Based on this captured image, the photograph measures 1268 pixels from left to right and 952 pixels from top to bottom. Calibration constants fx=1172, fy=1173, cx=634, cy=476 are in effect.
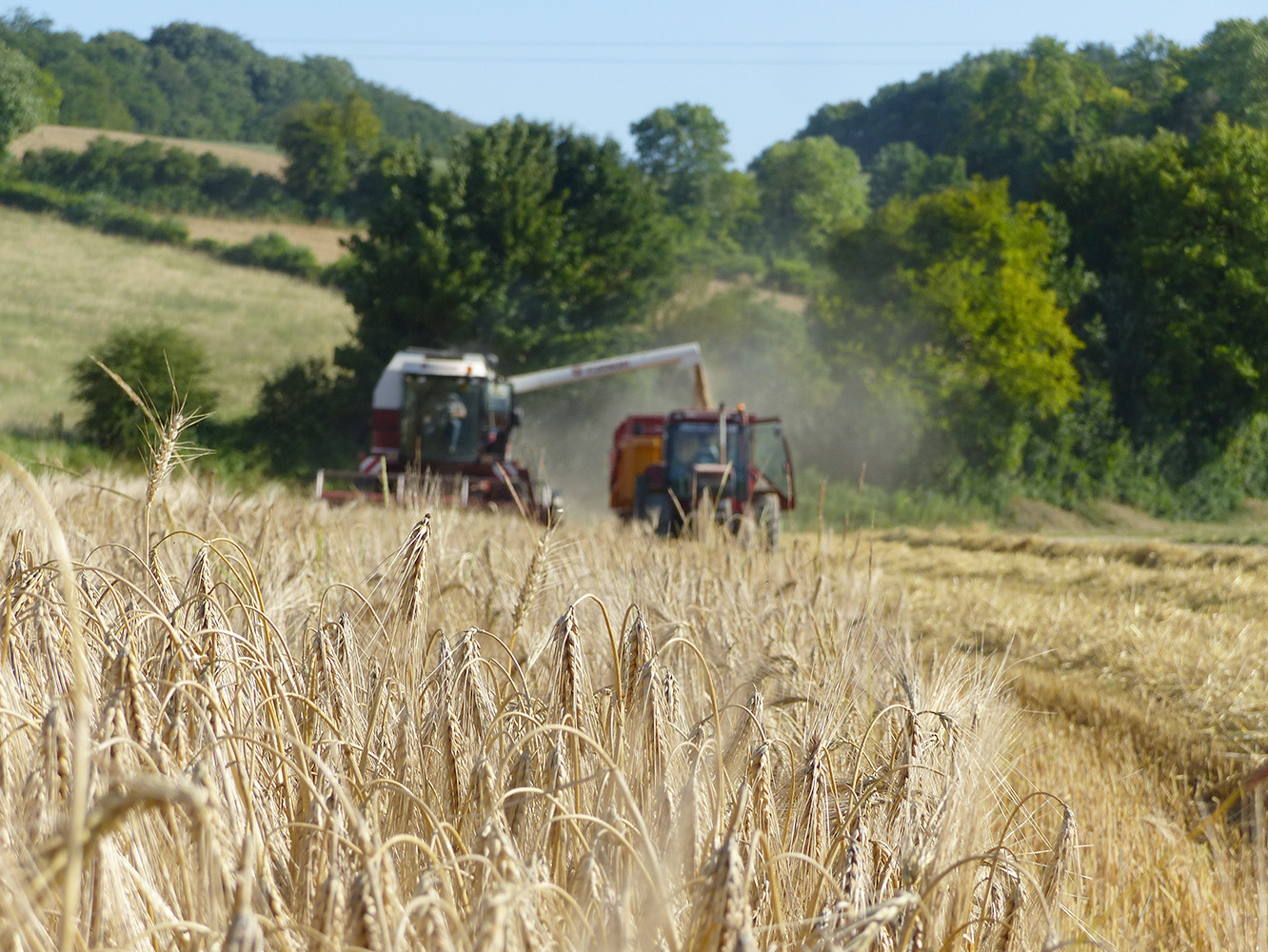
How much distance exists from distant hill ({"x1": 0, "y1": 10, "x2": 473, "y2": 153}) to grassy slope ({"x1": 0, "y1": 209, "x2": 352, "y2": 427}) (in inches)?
218

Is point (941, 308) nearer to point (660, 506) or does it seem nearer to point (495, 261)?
point (495, 261)

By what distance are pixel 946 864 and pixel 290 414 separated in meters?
29.9

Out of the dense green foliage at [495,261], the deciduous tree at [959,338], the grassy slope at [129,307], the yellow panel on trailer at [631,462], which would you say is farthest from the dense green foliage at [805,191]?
the yellow panel on trailer at [631,462]

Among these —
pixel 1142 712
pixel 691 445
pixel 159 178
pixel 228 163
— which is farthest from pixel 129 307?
pixel 1142 712

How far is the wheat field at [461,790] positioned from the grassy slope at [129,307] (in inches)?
1169

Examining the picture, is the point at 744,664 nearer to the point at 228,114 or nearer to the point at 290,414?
the point at 290,414

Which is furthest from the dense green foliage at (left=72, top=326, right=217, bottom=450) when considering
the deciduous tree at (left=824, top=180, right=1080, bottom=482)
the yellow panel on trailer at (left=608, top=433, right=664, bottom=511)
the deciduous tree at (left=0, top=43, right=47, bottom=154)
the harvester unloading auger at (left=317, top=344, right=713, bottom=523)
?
the deciduous tree at (left=824, top=180, right=1080, bottom=482)

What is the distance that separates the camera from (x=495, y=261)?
30.3m

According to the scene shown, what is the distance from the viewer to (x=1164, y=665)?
19.6 ft

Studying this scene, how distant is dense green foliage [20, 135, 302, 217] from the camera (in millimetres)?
47969

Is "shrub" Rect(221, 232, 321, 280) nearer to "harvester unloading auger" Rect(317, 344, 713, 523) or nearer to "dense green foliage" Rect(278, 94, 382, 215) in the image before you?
"dense green foliage" Rect(278, 94, 382, 215)

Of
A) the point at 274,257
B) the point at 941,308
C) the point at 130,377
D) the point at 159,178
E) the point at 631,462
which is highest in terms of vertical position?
the point at 159,178

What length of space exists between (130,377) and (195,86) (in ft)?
152

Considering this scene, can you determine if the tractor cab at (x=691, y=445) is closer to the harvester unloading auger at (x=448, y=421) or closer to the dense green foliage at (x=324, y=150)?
the harvester unloading auger at (x=448, y=421)
